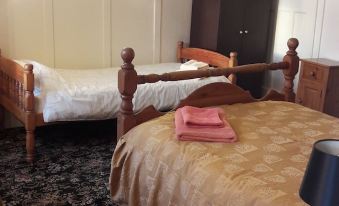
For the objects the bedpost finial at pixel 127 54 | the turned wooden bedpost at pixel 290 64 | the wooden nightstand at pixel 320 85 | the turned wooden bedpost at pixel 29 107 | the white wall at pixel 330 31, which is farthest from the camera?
the white wall at pixel 330 31

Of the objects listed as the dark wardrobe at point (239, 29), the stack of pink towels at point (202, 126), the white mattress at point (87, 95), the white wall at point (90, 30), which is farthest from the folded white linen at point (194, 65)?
the stack of pink towels at point (202, 126)

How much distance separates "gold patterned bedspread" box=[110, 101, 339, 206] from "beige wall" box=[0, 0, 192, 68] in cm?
208

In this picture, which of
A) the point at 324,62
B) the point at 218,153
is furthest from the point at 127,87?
the point at 324,62

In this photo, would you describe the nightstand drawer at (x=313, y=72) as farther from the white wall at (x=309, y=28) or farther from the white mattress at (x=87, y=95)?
the white mattress at (x=87, y=95)

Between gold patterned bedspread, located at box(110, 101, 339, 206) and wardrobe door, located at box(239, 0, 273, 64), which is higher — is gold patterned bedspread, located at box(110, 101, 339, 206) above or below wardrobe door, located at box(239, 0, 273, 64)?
below

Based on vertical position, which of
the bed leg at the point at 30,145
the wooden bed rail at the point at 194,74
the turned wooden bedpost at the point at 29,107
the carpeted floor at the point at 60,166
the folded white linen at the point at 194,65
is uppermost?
the wooden bed rail at the point at 194,74

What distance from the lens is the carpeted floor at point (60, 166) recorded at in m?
2.94

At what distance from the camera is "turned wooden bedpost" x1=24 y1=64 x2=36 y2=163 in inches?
128

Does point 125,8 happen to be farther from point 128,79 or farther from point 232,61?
point 128,79

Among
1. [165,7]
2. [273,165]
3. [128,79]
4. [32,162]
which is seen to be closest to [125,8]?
[165,7]

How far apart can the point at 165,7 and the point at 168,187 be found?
3.04m

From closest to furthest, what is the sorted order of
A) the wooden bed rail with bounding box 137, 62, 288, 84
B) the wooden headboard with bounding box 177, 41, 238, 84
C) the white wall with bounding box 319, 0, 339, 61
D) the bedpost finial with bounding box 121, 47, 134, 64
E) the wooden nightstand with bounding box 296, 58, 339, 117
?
the bedpost finial with bounding box 121, 47, 134, 64
the wooden bed rail with bounding box 137, 62, 288, 84
the wooden nightstand with bounding box 296, 58, 339, 117
the wooden headboard with bounding box 177, 41, 238, 84
the white wall with bounding box 319, 0, 339, 61

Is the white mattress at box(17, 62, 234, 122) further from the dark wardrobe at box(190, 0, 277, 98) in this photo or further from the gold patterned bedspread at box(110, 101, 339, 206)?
the gold patterned bedspread at box(110, 101, 339, 206)

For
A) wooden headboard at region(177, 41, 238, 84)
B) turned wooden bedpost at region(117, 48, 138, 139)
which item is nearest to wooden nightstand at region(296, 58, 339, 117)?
wooden headboard at region(177, 41, 238, 84)
